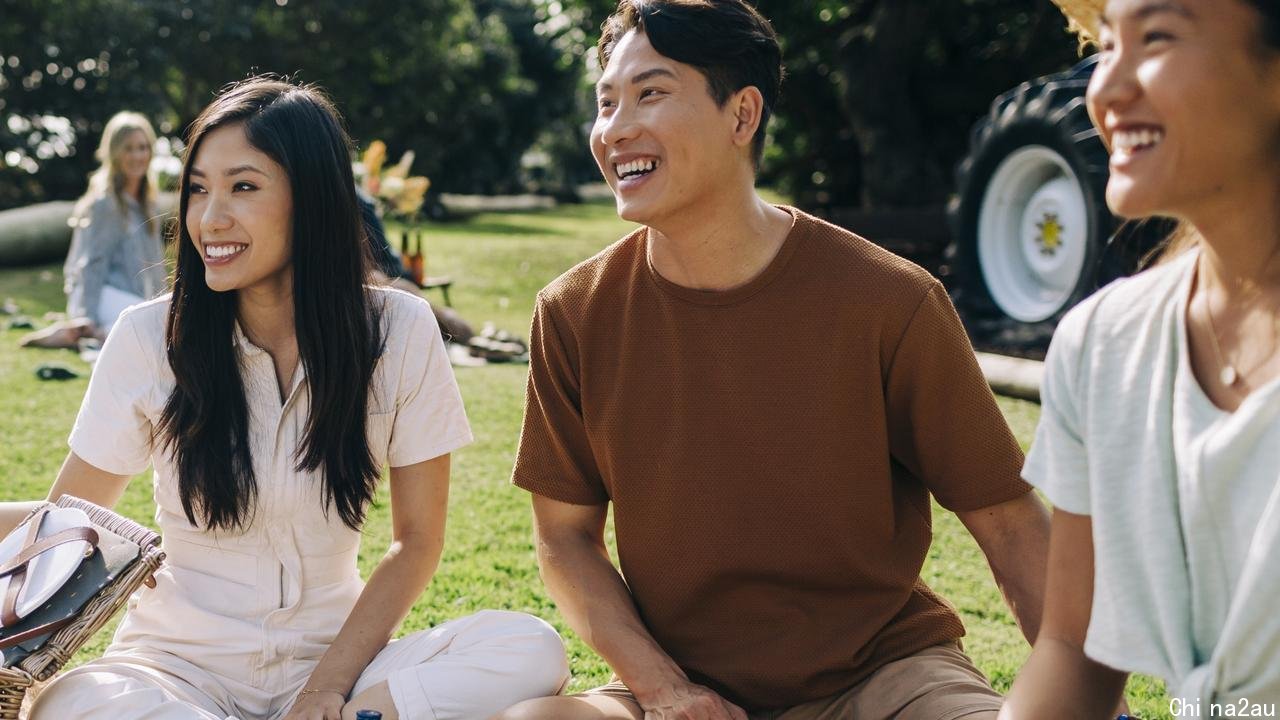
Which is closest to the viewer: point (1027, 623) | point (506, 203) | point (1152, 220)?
point (1027, 623)

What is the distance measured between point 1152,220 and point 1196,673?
6332 millimetres

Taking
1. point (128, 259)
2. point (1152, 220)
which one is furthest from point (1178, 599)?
point (128, 259)

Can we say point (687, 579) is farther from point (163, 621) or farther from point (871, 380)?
point (163, 621)

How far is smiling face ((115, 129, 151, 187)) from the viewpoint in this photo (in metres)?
9.21

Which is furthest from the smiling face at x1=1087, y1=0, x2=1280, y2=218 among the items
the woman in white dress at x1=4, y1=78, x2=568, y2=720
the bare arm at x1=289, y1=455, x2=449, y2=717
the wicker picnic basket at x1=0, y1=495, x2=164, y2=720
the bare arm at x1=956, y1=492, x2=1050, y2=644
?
the wicker picnic basket at x1=0, y1=495, x2=164, y2=720

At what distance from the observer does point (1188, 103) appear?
5.65ft

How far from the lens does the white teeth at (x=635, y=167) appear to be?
277 centimetres

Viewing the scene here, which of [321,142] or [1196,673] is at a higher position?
[321,142]

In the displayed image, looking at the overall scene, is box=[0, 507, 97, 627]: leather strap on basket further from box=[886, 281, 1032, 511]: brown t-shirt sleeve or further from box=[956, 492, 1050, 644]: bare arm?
box=[956, 492, 1050, 644]: bare arm

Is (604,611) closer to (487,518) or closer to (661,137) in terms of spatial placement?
(661,137)

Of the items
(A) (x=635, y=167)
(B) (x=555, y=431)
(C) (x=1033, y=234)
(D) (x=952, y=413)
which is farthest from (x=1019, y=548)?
(C) (x=1033, y=234)

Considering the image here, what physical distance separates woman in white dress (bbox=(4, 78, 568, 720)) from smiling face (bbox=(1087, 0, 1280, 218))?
1611mm

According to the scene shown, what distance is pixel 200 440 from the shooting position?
9.55ft

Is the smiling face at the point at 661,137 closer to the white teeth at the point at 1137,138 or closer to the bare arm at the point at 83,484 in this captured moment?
the white teeth at the point at 1137,138
